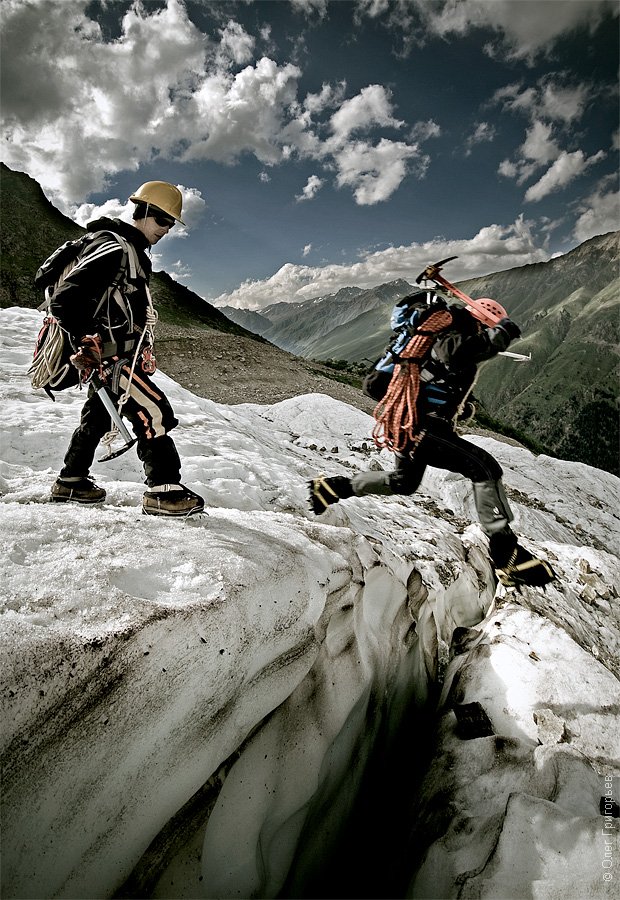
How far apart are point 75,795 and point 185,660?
768 millimetres

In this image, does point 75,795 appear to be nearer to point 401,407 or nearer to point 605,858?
point 605,858

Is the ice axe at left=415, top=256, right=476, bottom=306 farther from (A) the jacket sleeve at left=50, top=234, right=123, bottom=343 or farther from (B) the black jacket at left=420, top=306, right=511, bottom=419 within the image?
(A) the jacket sleeve at left=50, top=234, right=123, bottom=343

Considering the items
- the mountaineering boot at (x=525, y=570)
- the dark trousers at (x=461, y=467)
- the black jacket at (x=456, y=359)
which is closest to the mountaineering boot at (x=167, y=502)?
the dark trousers at (x=461, y=467)

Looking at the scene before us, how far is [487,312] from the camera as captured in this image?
456 cm

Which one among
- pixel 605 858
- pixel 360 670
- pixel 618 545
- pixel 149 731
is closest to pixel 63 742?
pixel 149 731

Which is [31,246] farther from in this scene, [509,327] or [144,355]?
[509,327]

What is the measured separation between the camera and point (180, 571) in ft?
10.4

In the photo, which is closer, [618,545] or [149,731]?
[149,731]

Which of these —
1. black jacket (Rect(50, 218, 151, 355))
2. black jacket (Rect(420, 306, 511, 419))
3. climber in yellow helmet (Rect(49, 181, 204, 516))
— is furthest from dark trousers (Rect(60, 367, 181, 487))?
black jacket (Rect(420, 306, 511, 419))

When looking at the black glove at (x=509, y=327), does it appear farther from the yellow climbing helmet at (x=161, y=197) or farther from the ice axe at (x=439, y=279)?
the yellow climbing helmet at (x=161, y=197)

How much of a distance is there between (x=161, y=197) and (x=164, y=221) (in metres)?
0.20

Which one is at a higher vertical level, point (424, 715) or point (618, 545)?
point (618, 545)

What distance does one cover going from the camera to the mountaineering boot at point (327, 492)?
213 inches

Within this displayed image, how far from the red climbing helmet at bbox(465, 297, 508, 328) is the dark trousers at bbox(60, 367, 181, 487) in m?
3.31
